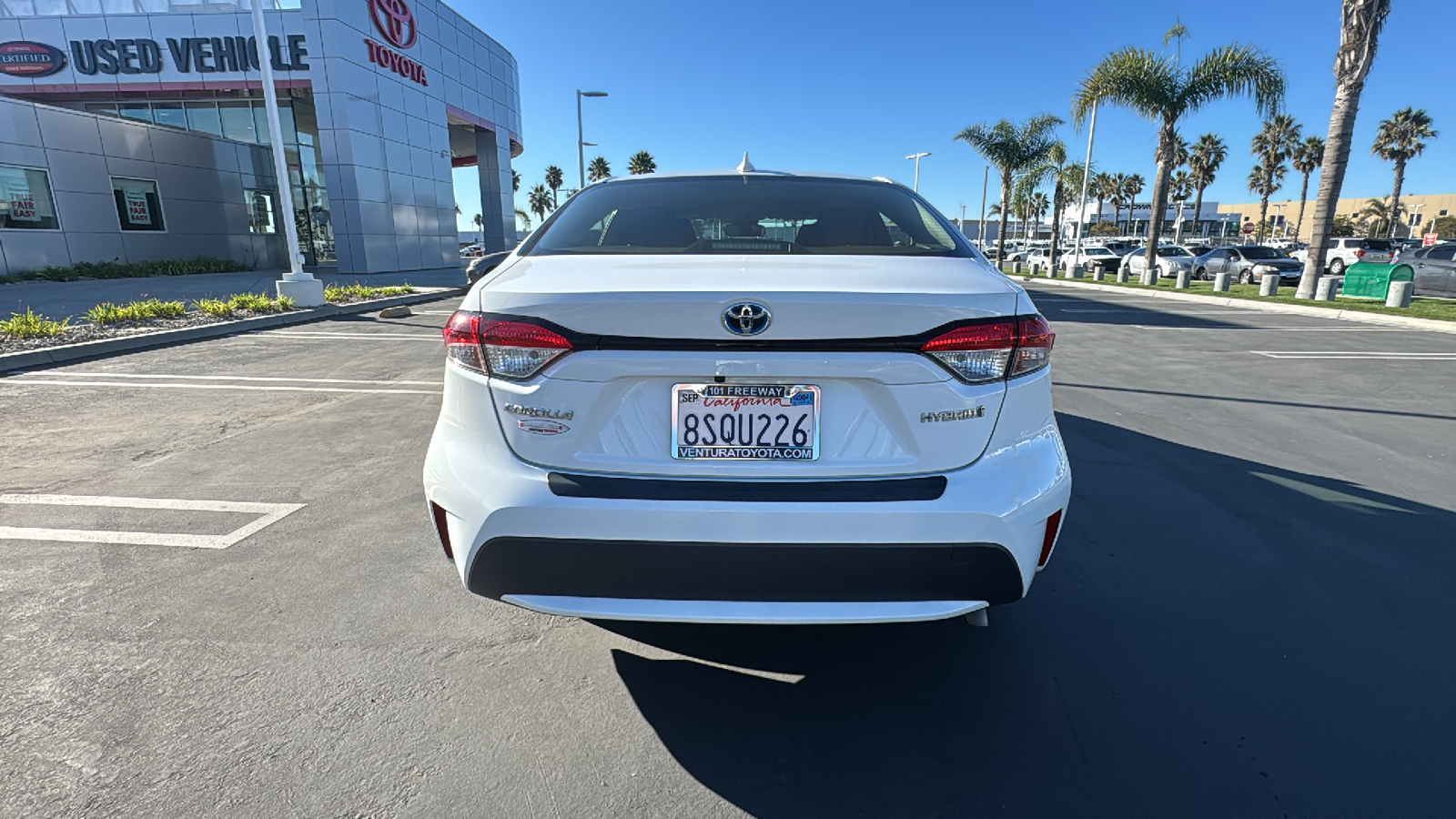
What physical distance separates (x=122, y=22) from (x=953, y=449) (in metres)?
32.8

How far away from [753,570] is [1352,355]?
1037cm

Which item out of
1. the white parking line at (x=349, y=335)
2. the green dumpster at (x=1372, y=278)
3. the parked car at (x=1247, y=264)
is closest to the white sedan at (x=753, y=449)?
the white parking line at (x=349, y=335)

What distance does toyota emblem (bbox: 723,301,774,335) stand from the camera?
1756mm

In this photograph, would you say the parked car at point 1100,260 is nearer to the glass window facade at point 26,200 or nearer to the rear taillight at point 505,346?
the rear taillight at point 505,346

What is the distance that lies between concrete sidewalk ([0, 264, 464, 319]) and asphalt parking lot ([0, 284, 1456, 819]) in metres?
11.7

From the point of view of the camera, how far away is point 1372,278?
14867 millimetres

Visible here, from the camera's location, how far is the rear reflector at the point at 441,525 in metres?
2.03

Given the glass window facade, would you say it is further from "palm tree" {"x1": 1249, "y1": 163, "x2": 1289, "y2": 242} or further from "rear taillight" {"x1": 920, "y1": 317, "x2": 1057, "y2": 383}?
"palm tree" {"x1": 1249, "y1": 163, "x2": 1289, "y2": 242}

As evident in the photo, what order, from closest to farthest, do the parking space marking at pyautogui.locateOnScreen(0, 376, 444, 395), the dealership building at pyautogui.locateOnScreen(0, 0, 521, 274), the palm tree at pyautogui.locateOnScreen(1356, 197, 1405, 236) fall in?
the parking space marking at pyautogui.locateOnScreen(0, 376, 444, 395) < the dealership building at pyautogui.locateOnScreen(0, 0, 521, 274) < the palm tree at pyautogui.locateOnScreen(1356, 197, 1405, 236)

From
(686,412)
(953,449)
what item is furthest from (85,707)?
(953,449)

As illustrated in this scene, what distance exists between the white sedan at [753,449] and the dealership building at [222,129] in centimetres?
2455

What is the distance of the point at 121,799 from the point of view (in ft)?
5.79

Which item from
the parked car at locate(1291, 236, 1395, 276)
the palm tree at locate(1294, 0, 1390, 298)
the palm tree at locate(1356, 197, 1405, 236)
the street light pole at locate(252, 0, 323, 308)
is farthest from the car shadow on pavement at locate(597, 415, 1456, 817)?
the palm tree at locate(1356, 197, 1405, 236)

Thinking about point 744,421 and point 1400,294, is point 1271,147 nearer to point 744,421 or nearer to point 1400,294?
point 1400,294
